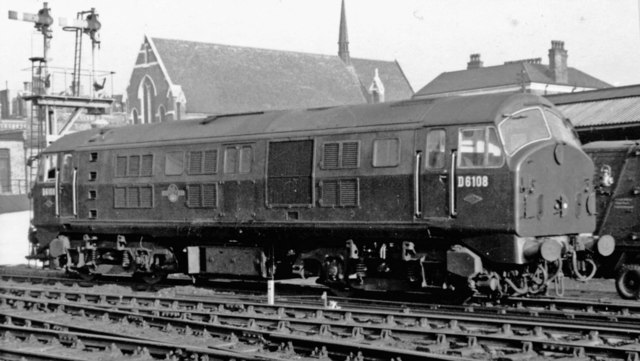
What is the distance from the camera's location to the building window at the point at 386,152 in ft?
47.1

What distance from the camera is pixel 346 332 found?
12.1 m

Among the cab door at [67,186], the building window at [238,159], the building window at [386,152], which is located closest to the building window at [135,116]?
the cab door at [67,186]

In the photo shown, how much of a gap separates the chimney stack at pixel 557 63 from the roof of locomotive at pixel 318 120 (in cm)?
5965

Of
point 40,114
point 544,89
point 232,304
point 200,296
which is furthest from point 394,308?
point 544,89

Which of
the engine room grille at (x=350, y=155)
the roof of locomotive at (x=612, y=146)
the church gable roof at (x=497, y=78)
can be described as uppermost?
the church gable roof at (x=497, y=78)

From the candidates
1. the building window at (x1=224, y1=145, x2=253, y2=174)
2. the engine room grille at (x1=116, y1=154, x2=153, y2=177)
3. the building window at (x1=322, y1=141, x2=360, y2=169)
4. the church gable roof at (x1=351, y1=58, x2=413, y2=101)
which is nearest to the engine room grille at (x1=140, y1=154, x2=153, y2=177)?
the engine room grille at (x1=116, y1=154, x2=153, y2=177)

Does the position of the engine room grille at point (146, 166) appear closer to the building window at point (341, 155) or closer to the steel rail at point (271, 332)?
the steel rail at point (271, 332)

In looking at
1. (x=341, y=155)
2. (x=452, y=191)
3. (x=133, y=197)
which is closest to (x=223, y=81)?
(x=133, y=197)

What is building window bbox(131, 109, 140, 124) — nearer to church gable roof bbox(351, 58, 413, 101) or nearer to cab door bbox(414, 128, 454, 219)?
church gable roof bbox(351, 58, 413, 101)

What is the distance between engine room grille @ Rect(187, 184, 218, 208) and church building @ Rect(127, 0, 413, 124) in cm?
3831

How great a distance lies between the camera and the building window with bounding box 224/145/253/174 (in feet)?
53.7

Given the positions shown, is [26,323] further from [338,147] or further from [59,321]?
[338,147]

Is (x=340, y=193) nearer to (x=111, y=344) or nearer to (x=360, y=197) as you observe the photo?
(x=360, y=197)

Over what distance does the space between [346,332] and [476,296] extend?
4115 mm
